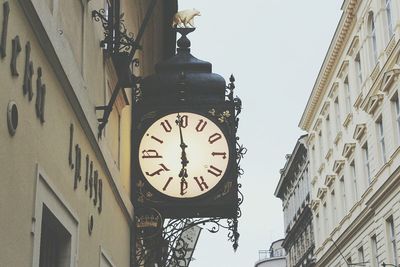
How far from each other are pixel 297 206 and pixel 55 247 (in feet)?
174

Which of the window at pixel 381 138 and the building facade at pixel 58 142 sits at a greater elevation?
the window at pixel 381 138

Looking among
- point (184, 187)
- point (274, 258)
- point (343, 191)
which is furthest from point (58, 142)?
point (274, 258)

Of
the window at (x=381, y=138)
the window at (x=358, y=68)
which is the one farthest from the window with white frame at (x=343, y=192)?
the window at (x=381, y=138)

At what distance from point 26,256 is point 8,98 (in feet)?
2.60

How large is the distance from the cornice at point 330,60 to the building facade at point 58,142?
30050mm

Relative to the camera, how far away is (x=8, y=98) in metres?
3.50

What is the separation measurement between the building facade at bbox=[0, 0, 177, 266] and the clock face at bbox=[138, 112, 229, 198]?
33 cm

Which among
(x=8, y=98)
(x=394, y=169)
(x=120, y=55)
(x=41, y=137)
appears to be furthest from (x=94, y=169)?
(x=394, y=169)

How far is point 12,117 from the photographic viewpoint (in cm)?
357

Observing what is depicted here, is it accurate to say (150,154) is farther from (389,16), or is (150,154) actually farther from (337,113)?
(337,113)

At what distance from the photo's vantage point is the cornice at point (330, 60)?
120 ft

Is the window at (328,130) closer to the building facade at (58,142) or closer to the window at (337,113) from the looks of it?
the window at (337,113)

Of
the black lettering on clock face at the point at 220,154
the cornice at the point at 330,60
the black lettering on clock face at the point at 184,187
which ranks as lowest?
the black lettering on clock face at the point at 184,187

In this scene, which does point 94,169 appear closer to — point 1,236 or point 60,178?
point 60,178
